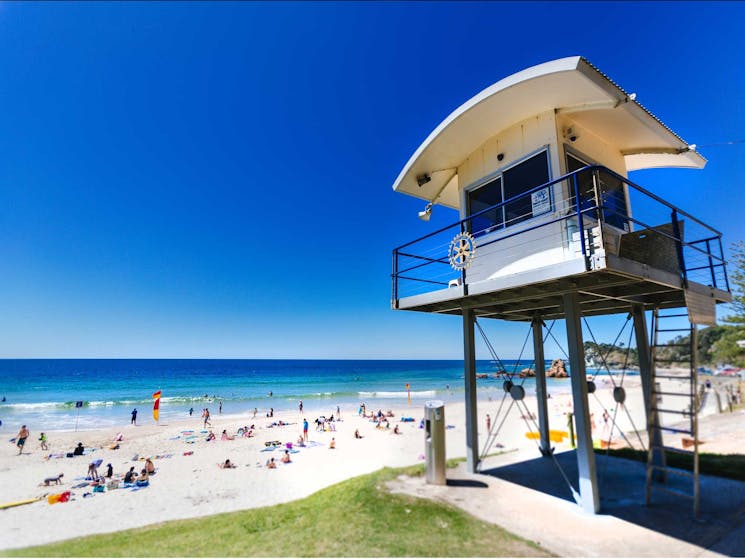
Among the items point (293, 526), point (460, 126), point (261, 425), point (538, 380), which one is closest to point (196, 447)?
point (261, 425)

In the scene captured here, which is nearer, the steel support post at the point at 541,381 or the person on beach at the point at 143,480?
the steel support post at the point at 541,381

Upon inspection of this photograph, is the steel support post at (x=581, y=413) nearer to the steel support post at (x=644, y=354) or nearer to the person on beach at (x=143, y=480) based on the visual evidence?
the steel support post at (x=644, y=354)

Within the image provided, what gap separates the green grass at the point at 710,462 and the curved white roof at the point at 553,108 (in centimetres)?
739

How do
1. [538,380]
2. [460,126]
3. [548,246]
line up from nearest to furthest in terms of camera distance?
1. [548,246]
2. [460,126]
3. [538,380]

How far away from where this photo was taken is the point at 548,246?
6852 millimetres

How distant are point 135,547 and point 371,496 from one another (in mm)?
4156

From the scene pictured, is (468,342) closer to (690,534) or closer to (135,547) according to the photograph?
(690,534)

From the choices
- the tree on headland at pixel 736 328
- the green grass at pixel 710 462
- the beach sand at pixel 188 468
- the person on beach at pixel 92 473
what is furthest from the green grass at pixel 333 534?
the tree on headland at pixel 736 328

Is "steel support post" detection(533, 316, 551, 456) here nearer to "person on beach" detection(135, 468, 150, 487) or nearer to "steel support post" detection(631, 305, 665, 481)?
"steel support post" detection(631, 305, 665, 481)

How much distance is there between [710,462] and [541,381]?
14.9ft

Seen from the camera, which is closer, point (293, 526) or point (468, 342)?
point (293, 526)

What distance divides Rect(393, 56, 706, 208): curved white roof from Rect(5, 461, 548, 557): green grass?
24.2 ft

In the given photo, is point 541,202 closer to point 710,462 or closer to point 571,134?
point 571,134

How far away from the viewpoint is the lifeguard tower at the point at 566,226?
604cm
